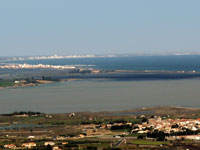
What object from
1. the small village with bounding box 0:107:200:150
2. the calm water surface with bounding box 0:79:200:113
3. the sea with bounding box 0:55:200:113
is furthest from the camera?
the calm water surface with bounding box 0:79:200:113

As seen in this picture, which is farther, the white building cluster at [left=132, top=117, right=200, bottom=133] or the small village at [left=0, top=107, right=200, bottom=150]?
the white building cluster at [left=132, top=117, right=200, bottom=133]

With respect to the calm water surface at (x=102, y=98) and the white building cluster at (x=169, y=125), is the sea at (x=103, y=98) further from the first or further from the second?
the white building cluster at (x=169, y=125)

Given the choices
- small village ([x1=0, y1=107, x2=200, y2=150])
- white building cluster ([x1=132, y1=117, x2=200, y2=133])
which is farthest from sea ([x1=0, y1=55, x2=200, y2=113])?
white building cluster ([x1=132, y1=117, x2=200, y2=133])

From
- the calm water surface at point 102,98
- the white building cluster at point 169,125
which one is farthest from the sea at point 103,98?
the white building cluster at point 169,125

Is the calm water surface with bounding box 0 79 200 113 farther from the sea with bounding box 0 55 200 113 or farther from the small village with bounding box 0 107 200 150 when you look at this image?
the small village with bounding box 0 107 200 150

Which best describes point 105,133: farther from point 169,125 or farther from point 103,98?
point 103,98

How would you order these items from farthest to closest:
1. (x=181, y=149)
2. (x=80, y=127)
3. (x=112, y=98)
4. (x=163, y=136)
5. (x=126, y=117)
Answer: (x=112, y=98)
(x=126, y=117)
(x=80, y=127)
(x=163, y=136)
(x=181, y=149)

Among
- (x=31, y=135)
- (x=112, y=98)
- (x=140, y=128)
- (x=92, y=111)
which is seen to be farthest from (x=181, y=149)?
(x=112, y=98)

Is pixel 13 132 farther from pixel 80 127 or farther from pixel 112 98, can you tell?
pixel 112 98
